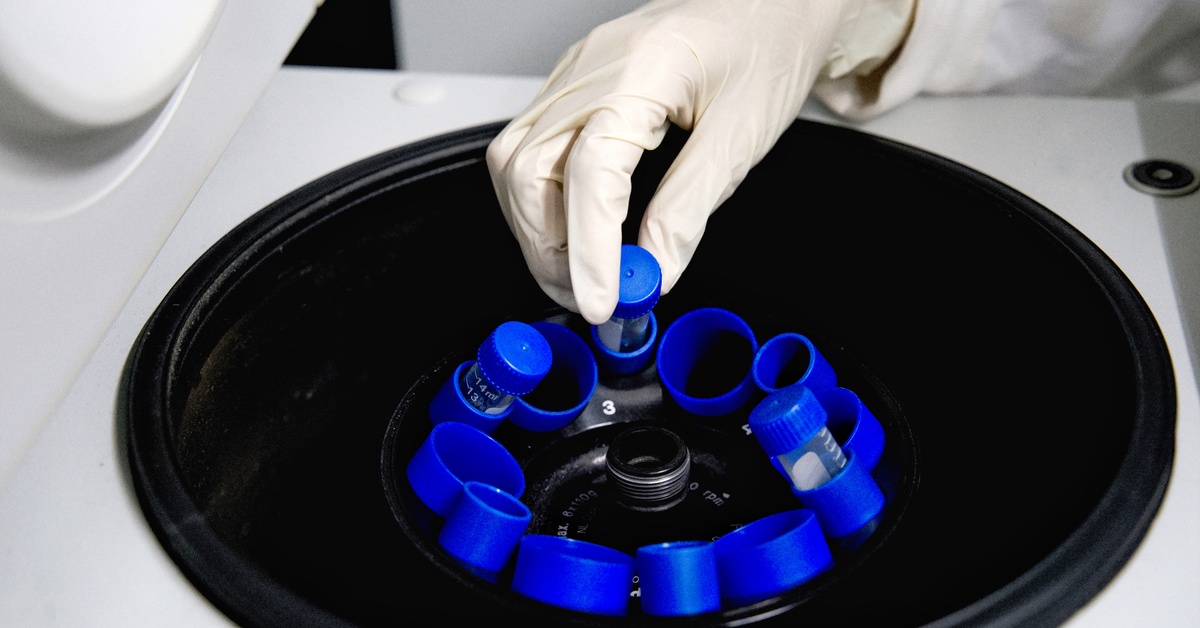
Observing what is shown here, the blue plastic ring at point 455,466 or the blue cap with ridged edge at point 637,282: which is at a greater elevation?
the blue cap with ridged edge at point 637,282

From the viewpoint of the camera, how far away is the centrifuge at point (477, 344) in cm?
50

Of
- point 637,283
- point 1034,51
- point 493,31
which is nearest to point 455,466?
point 637,283

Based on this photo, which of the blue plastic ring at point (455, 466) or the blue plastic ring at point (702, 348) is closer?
the blue plastic ring at point (455, 466)

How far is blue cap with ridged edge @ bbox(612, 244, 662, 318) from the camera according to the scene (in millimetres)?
731

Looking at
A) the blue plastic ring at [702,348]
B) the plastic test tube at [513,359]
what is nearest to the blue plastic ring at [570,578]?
the plastic test tube at [513,359]

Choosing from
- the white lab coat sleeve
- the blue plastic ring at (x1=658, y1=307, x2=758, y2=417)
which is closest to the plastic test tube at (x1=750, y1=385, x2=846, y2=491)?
the blue plastic ring at (x1=658, y1=307, x2=758, y2=417)

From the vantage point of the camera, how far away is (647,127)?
2.48 feet

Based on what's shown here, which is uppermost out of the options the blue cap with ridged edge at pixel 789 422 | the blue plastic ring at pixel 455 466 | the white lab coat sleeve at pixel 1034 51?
the white lab coat sleeve at pixel 1034 51

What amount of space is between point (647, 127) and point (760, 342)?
29 cm

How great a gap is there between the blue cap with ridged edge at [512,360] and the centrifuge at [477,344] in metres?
0.14

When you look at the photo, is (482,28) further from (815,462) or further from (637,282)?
(815,462)

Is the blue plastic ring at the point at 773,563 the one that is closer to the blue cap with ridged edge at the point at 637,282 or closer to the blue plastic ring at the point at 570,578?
the blue plastic ring at the point at 570,578

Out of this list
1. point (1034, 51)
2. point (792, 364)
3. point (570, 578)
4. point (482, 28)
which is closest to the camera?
point (570, 578)

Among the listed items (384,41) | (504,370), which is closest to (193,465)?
(504,370)
